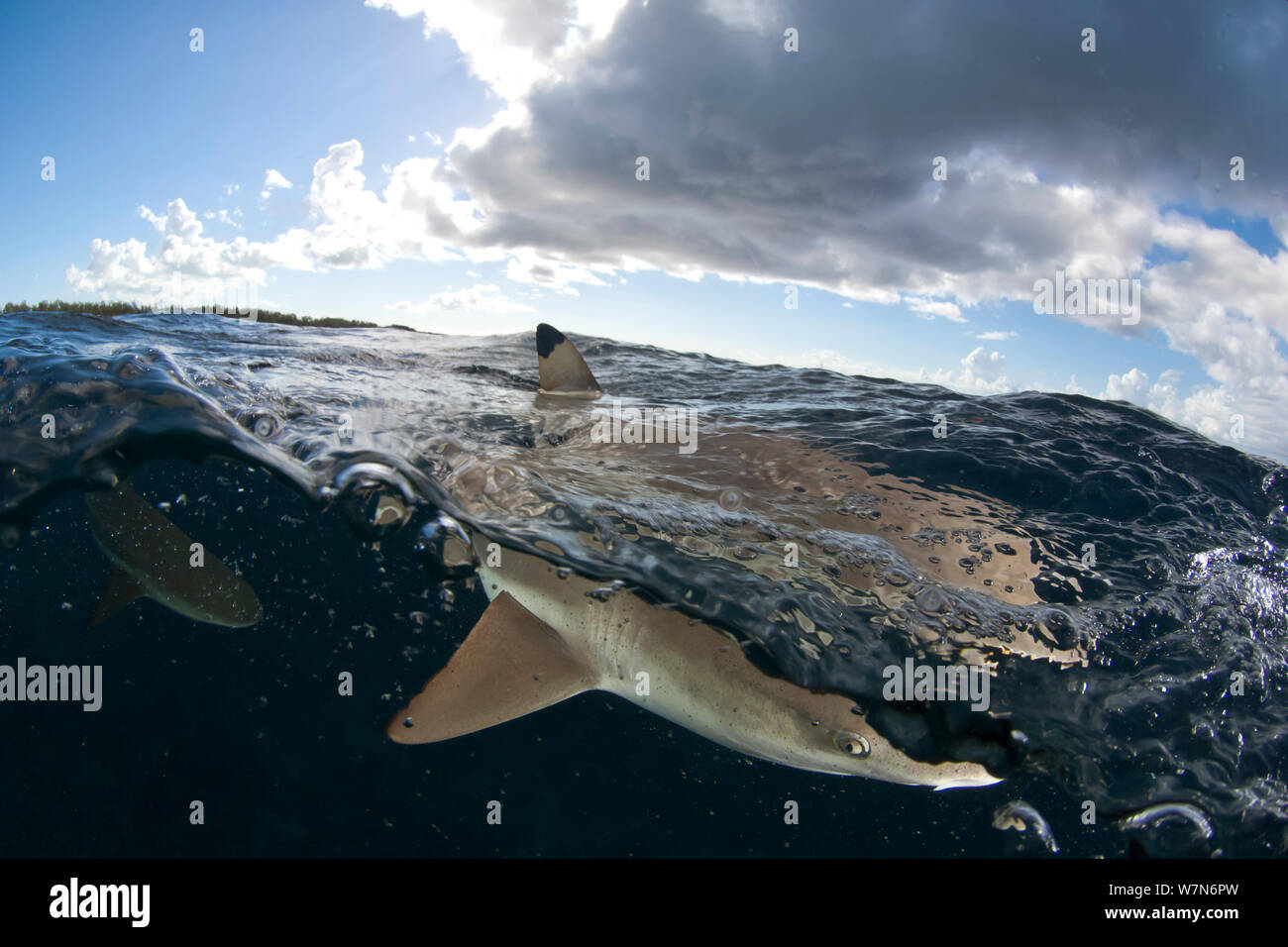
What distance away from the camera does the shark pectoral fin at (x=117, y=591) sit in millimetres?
5473

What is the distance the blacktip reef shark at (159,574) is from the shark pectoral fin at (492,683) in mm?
2783

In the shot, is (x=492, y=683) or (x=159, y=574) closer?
(x=492, y=683)

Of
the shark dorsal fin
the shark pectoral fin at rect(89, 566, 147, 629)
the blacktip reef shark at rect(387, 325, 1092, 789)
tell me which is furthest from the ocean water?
the shark pectoral fin at rect(89, 566, 147, 629)

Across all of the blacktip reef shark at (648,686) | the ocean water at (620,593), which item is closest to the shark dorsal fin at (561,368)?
the ocean water at (620,593)

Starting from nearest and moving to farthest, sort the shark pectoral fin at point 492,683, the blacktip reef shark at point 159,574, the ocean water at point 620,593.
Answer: the shark pectoral fin at point 492,683, the ocean water at point 620,593, the blacktip reef shark at point 159,574

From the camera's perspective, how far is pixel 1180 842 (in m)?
4.19

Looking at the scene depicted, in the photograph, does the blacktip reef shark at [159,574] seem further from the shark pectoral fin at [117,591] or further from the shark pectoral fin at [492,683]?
the shark pectoral fin at [492,683]

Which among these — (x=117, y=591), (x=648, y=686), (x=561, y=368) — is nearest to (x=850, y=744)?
(x=648, y=686)

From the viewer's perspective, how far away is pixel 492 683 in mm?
3924

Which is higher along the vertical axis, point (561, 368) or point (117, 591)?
point (561, 368)

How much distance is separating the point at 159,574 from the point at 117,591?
18.0 inches

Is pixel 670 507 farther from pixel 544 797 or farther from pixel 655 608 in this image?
pixel 544 797

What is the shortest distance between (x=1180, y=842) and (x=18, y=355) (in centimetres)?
1052

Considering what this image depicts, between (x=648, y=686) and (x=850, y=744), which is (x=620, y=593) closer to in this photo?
(x=648, y=686)
